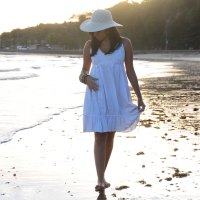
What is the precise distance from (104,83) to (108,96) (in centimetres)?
11

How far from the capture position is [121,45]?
3775 millimetres

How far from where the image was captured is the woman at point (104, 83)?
3.73m

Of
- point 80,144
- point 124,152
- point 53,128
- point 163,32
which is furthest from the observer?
point 163,32

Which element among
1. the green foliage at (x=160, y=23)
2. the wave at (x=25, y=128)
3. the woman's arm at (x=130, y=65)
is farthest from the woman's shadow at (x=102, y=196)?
the green foliage at (x=160, y=23)

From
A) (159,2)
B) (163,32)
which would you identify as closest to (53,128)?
(163,32)

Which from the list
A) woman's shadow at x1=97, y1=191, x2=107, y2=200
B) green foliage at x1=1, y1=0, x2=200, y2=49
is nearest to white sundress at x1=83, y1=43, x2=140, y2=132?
woman's shadow at x1=97, y1=191, x2=107, y2=200

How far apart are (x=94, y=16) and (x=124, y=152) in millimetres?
2206

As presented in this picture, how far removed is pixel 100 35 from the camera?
3.76 m

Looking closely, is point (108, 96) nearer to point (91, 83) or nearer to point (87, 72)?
point (91, 83)

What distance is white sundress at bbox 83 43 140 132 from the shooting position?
373 centimetres

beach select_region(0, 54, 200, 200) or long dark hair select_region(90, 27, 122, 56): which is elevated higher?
long dark hair select_region(90, 27, 122, 56)

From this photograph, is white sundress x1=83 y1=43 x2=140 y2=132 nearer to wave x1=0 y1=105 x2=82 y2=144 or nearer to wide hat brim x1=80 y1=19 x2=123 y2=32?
wide hat brim x1=80 y1=19 x2=123 y2=32

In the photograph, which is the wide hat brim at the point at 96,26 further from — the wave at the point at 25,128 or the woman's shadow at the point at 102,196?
the wave at the point at 25,128

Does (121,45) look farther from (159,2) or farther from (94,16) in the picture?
(159,2)
